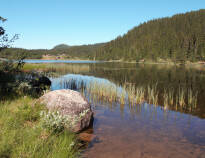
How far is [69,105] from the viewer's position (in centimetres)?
771

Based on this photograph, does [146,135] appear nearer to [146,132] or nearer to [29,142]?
[146,132]

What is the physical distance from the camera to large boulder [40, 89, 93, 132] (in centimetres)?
751

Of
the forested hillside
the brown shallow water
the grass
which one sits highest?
the forested hillside

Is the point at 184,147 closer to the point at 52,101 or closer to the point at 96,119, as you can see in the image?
the point at 96,119

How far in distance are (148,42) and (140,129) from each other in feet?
532

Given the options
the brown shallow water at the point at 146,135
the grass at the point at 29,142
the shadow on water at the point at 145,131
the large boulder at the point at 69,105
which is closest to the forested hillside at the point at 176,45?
the shadow on water at the point at 145,131

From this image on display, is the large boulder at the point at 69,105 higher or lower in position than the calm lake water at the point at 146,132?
higher

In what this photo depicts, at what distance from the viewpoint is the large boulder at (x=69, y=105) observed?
7512mm

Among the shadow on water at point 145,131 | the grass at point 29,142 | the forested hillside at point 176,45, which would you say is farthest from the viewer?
the forested hillside at point 176,45

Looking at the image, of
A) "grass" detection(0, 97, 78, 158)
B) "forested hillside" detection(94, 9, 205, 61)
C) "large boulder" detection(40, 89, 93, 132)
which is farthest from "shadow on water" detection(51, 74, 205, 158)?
"forested hillside" detection(94, 9, 205, 61)

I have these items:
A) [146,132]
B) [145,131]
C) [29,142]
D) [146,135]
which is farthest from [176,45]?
[29,142]

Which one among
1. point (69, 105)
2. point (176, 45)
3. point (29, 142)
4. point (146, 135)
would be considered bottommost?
point (146, 135)

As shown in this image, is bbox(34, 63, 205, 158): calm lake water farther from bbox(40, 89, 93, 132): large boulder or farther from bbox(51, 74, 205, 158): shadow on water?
bbox(40, 89, 93, 132): large boulder

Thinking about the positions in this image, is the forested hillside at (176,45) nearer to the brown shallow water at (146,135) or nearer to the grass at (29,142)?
the brown shallow water at (146,135)
